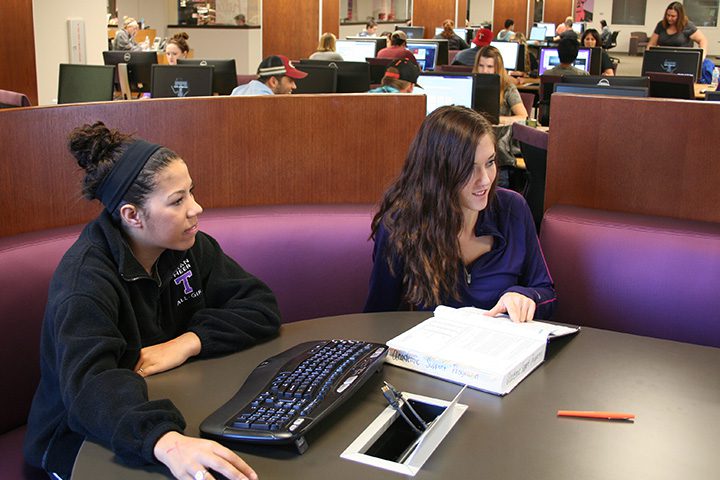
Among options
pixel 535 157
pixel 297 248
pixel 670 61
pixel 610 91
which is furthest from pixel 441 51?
pixel 297 248

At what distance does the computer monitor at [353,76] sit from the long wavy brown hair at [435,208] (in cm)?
474

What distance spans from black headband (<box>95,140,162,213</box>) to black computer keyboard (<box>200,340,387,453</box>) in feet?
1.60

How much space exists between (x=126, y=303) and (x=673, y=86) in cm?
576

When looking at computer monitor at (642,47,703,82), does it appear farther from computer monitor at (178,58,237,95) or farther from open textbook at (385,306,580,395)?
open textbook at (385,306,580,395)

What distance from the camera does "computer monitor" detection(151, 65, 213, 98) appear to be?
5.63m

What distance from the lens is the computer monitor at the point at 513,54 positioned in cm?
1074

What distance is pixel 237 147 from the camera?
120 inches

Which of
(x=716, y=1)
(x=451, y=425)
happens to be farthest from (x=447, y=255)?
(x=716, y=1)

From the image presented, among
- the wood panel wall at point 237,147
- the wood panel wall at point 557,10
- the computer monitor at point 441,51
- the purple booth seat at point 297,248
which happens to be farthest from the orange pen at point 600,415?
the wood panel wall at point 557,10

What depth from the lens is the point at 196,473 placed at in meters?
1.35

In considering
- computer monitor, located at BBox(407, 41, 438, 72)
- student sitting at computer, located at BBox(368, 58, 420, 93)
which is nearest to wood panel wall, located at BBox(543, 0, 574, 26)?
computer monitor, located at BBox(407, 41, 438, 72)

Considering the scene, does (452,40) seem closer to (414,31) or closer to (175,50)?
(414,31)

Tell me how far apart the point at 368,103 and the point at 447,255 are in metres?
0.98

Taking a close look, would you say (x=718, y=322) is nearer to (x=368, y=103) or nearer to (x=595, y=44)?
(x=368, y=103)
